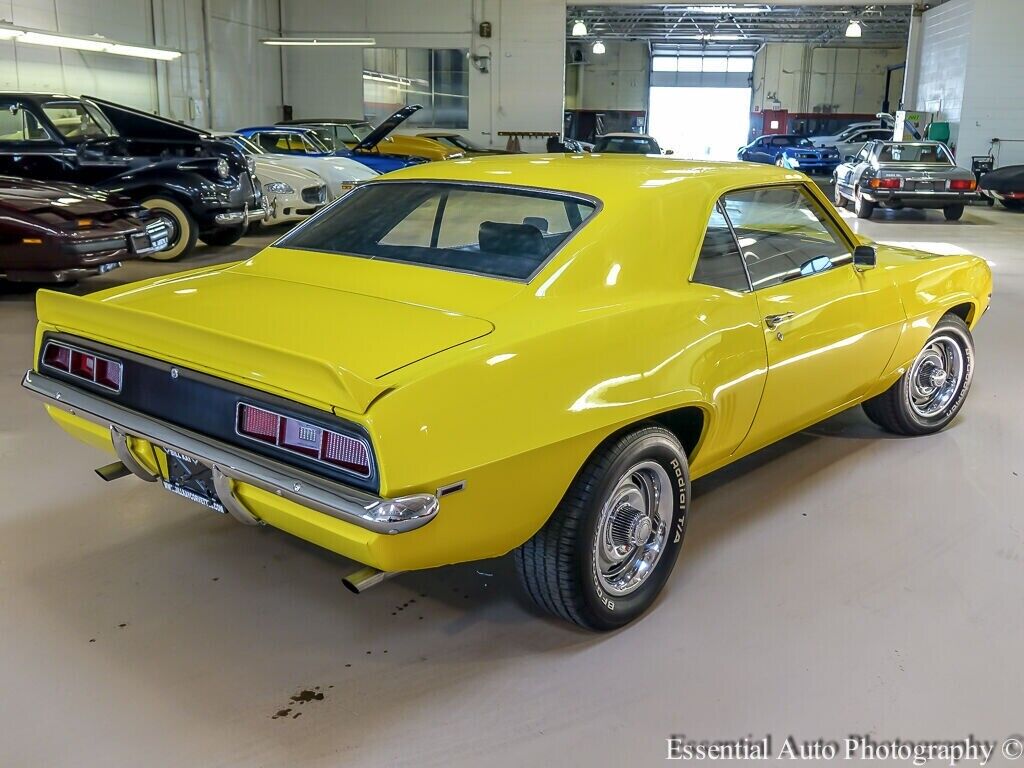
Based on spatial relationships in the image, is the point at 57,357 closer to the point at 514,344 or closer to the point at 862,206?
the point at 514,344

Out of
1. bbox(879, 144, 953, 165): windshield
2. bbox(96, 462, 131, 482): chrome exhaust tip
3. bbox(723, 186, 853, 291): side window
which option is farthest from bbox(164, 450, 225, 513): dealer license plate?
bbox(879, 144, 953, 165): windshield

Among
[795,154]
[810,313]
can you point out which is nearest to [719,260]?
[810,313]

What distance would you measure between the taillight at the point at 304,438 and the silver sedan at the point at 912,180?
1309 centimetres

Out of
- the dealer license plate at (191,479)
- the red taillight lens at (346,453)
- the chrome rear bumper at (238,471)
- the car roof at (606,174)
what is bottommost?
the dealer license plate at (191,479)

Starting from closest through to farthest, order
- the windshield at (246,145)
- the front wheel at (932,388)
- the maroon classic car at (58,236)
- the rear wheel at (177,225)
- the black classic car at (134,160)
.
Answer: the front wheel at (932,388) < the maroon classic car at (58,236) < the black classic car at (134,160) < the rear wheel at (177,225) < the windshield at (246,145)

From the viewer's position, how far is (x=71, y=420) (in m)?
2.75

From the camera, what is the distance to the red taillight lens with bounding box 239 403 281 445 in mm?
2186

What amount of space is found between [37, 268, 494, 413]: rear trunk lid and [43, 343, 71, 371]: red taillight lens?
0.07 metres

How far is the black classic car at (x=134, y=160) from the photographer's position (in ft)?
28.2

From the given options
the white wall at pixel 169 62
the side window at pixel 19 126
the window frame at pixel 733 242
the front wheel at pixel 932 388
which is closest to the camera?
the window frame at pixel 733 242

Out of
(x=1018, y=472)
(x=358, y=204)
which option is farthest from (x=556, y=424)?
(x=1018, y=472)

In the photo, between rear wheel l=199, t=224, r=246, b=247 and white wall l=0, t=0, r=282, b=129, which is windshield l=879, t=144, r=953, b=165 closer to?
rear wheel l=199, t=224, r=246, b=247

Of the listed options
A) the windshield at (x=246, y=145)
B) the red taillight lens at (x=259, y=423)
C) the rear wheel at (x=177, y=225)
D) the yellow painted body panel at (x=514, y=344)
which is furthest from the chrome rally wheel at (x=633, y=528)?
the windshield at (x=246, y=145)

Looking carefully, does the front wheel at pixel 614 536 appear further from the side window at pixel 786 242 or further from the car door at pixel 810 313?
the side window at pixel 786 242
